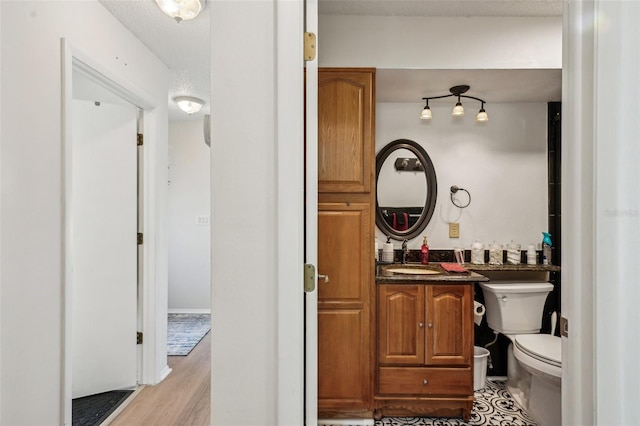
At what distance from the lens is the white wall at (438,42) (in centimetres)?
220

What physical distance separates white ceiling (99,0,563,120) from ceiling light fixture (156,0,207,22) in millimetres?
208

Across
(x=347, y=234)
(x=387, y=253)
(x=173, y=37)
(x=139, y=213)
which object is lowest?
(x=387, y=253)

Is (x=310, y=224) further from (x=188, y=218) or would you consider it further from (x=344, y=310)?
(x=188, y=218)

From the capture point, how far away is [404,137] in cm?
278

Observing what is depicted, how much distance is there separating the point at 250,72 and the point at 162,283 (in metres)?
2.26

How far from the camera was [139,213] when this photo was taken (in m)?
2.67

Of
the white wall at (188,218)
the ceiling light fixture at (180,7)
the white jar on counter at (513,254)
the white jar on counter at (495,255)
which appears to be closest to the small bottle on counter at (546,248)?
the white jar on counter at (513,254)

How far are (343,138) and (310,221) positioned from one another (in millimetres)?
1132

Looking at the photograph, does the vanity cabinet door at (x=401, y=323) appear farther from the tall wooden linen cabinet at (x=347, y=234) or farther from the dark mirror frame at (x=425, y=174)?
the dark mirror frame at (x=425, y=174)

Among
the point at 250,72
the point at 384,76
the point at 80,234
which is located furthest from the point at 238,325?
the point at 80,234

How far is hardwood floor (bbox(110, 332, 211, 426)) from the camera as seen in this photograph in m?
2.19

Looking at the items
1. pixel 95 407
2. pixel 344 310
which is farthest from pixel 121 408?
pixel 344 310
